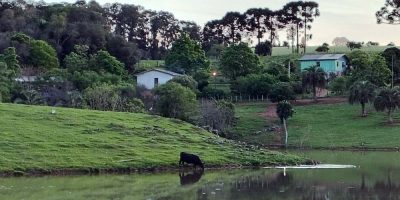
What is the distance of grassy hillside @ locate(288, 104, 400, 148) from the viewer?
248 feet

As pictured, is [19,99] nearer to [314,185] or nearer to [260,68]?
[260,68]

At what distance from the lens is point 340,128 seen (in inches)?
3238

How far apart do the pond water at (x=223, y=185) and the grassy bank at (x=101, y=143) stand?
3383 mm

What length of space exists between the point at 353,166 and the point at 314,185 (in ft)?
47.5

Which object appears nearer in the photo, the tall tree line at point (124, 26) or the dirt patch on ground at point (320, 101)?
the dirt patch on ground at point (320, 101)

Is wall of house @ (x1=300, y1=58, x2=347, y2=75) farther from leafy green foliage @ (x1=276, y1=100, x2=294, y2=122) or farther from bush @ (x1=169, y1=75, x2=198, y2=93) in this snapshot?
leafy green foliage @ (x1=276, y1=100, x2=294, y2=122)

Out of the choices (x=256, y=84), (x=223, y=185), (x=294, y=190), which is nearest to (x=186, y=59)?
(x=256, y=84)

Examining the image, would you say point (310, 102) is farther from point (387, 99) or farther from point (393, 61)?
point (393, 61)

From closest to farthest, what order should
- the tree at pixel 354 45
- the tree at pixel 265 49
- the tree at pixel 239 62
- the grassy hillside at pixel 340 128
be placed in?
the grassy hillside at pixel 340 128 < the tree at pixel 239 62 < the tree at pixel 265 49 < the tree at pixel 354 45

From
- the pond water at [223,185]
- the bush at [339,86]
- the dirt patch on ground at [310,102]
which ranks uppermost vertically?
the bush at [339,86]

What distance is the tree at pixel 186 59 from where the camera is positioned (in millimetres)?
122375

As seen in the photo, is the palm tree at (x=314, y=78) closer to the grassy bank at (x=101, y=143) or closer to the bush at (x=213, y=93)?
the bush at (x=213, y=93)

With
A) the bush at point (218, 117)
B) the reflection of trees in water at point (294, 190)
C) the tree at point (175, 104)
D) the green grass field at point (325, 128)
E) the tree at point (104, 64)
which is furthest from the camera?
the tree at point (104, 64)

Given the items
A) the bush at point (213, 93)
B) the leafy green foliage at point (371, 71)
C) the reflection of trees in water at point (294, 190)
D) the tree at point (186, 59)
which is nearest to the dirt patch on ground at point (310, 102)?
the leafy green foliage at point (371, 71)
